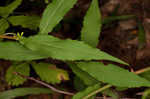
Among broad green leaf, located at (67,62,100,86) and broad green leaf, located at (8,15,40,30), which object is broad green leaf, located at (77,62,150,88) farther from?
broad green leaf, located at (8,15,40,30)

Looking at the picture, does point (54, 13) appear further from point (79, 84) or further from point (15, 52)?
point (79, 84)

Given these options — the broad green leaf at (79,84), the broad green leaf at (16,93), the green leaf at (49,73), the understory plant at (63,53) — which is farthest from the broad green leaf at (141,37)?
the broad green leaf at (16,93)

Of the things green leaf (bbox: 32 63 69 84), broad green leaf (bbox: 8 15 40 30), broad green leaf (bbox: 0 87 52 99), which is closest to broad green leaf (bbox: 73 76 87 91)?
green leaf (bbox: 32 63 69 84)

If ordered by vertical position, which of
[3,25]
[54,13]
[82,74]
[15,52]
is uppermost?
[54,13]

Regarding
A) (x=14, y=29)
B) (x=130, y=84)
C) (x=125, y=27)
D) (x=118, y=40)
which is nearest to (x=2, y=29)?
(x=14, y=29)

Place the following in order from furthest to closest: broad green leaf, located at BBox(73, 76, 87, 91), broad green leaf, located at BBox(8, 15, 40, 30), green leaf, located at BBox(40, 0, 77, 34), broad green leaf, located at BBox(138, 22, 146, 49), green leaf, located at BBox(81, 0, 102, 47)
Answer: broad green leaf, located at BBox(138, 22, 146, 49) → broad green leaf, located at BBox(73, 76, 87, 91) → broad green leaf, located at BBox(8, 15, 40, 30) → green leaf, located at BBox(81, 0, 102, 47) → green leaf, located at BBox(40, 0, 77, 34)

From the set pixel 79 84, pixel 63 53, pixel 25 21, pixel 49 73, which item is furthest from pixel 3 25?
pixel 79 84
